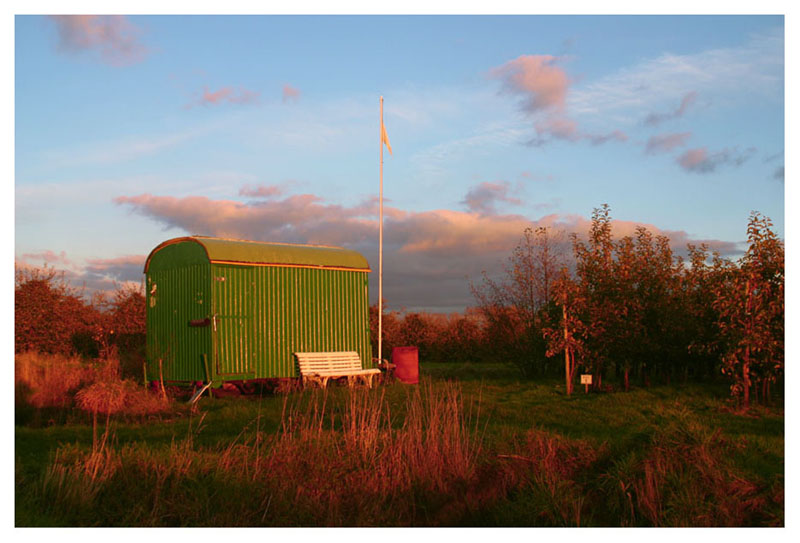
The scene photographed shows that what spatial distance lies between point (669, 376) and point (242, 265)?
846 centimetres

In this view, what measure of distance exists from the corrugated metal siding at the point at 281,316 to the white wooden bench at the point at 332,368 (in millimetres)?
293

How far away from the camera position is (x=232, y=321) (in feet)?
43.7

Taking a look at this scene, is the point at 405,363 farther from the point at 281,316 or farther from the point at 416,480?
the point at 416,480

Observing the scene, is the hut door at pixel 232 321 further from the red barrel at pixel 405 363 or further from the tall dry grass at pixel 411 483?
the tall dry grass at pixel 411 483

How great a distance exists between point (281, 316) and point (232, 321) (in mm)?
1071

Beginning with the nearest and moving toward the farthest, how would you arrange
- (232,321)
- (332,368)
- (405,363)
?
(232,321) < (332,368) < (405,363)

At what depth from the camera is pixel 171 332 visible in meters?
14.2

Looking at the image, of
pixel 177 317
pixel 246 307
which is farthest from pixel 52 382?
pixel 246 307

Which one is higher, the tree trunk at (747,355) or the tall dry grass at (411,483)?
the tree trunk at (747,355)

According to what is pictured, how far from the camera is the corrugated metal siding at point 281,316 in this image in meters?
13.2

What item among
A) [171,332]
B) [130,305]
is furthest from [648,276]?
[130,305]

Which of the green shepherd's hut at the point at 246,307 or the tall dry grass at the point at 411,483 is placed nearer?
the tall dry grass at the point at 411,483

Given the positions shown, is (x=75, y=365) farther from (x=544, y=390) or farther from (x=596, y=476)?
(x=596, y=476)

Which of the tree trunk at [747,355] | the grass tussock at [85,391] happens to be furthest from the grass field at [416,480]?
the grass tussock at [85,391]
